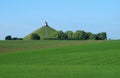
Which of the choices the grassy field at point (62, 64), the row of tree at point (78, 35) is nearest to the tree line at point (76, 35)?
the row of tree at point (78, 35)

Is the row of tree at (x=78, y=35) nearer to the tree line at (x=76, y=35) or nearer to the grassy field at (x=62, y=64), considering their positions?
the tree line at (x=76, y=35)

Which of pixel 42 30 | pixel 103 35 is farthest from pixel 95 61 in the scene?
pixel 42 30

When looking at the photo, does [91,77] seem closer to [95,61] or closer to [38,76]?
[38,76]

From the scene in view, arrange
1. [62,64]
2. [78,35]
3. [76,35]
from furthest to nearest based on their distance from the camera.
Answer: [76,35]
[78,35]
[62,64]

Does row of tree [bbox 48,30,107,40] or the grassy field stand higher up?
row of tree [bbox 48,30,107,40]

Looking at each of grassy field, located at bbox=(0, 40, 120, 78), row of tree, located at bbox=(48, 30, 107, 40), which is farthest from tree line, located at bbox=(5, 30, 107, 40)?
grassy field, located at bbox=(0, 40, 120, 78)

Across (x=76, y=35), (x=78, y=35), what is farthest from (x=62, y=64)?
(x=76, y=35)

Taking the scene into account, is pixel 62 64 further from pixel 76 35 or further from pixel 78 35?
pixel 76 35

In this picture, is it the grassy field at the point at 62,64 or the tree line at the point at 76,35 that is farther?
the tree line at the point at 76,35

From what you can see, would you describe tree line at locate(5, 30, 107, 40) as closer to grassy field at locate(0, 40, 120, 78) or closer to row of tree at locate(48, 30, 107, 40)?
row of tree at locate(48, 30, 107, 40)

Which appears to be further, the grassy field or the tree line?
the tree line

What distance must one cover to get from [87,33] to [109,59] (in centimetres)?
6997

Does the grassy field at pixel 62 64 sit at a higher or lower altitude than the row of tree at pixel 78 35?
lower

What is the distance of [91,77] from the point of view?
16875mm
